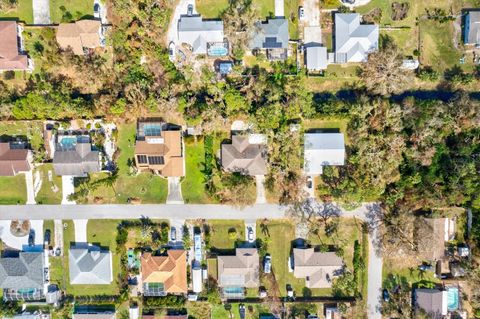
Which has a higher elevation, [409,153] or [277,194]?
[409,153]

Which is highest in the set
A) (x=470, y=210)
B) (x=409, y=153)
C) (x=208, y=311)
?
(x=409, y=153)

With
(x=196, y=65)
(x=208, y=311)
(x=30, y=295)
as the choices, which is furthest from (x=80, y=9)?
(x=208, y=311)

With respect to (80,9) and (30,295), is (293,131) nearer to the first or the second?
(80,9)

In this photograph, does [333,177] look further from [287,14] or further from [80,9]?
[80,9]

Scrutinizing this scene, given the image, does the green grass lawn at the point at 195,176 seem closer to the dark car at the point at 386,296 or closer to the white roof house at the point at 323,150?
the white roof house at the point at 323,150

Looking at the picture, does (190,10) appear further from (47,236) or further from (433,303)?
(433,303)

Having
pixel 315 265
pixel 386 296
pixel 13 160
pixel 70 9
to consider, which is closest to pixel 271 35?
pixel 70 9

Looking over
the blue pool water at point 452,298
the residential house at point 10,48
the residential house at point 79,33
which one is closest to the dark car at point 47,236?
the residential house at point 10,48

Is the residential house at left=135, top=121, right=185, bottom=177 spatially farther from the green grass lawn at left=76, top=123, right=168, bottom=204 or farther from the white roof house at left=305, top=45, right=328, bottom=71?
the white roof house at left=305, top=45, right=328, bottom=71
